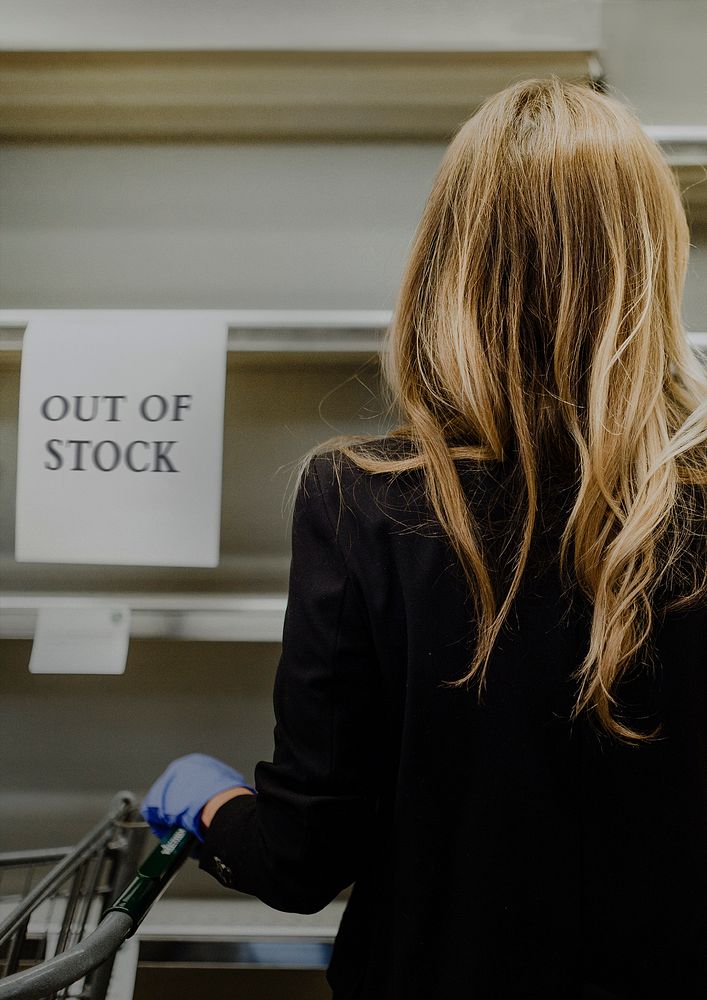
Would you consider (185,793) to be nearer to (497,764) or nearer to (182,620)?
(182,620)

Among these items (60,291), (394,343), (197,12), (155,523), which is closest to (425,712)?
(394,343)

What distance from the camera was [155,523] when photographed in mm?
1085

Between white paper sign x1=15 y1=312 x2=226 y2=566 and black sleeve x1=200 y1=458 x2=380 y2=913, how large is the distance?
0.38m

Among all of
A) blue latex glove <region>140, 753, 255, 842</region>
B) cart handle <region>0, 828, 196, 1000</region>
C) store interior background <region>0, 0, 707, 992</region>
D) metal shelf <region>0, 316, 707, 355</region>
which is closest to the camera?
cart handle <region>0, 828, 196, 1000</region>

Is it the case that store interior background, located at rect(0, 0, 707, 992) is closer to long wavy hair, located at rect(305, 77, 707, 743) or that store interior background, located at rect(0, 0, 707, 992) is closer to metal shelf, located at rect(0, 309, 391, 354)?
metal shelf, located at rect(0, 309, 391, 354)

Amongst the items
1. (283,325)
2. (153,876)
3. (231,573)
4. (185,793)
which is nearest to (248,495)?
(231,573)

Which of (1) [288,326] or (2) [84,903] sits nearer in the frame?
(2) [84,903]

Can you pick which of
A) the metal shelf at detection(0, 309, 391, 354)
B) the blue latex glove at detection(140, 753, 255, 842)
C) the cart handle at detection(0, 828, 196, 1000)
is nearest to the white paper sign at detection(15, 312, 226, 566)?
the metal shelf at detection(0, 309, 391, 354)

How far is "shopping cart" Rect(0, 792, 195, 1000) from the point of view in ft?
2.11

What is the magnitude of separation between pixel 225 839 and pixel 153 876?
81mm

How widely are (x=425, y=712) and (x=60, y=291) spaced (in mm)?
895

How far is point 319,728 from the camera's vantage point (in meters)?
0.72

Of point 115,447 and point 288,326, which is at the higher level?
point 288,326

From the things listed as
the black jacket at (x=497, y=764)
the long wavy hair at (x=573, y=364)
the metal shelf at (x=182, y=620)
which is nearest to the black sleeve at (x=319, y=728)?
the black jacket at (x=497, y=764)
